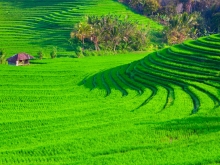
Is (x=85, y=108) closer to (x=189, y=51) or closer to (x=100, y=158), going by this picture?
(x=100, y=158)

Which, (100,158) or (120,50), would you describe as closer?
(100,158)

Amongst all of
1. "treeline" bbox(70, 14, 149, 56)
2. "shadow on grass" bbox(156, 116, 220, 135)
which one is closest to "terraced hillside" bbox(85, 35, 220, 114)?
"shadow on grass" bbox(156, 116, 220, 135)

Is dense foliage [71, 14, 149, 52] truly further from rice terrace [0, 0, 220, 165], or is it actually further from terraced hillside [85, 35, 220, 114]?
terraced hillside [85, 35, 220, 114]

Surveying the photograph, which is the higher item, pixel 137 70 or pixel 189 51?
pixel 189 51

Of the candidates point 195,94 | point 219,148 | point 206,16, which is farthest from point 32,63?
point 206,16

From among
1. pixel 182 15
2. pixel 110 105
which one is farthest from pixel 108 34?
pixel 110 105

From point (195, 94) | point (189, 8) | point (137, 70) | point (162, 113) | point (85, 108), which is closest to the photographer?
point (162, 113)

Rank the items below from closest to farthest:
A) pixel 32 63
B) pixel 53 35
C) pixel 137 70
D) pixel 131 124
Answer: pixel 131 124 → pixel 137 70 → pixel 32 63 → pixel 53 35
